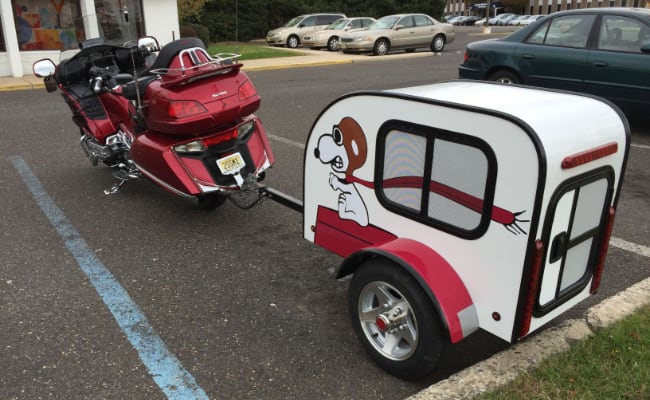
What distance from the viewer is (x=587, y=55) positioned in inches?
299

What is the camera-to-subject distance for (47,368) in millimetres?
2975

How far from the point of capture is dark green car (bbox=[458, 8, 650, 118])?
7238mm

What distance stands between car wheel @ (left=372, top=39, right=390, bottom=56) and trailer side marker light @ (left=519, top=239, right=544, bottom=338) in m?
18.8

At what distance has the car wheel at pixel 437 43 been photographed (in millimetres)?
21438

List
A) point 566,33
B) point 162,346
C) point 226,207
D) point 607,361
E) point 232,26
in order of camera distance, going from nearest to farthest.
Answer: point 607,361, point 162,346, point 226,207, point 566,33, point 232,26

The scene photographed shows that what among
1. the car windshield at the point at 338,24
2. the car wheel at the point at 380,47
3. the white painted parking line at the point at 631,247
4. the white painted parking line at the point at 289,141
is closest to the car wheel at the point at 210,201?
the white painted parking line at the point at 289,141

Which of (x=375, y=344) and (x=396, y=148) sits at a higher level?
(x=396, y=148)

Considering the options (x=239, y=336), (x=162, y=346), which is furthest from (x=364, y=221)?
(x=162, y=346)

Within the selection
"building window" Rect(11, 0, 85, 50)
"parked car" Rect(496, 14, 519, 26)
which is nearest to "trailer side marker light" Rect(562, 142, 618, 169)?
"building window" Rect(11, 0, 85, 50)

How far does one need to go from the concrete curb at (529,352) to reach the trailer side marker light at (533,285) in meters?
0.33

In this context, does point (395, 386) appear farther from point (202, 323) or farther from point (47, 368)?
point (47, 368)

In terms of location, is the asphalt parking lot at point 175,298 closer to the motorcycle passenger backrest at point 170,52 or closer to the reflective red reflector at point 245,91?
the reflective red reflector at point 245,91

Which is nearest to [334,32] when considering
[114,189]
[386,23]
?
[386,23]

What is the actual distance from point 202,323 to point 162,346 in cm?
31
